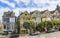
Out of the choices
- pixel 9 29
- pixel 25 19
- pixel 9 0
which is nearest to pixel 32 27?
pixel 25 19

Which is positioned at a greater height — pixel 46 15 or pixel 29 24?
pixel 46 15

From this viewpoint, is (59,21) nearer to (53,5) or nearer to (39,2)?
(53,5)

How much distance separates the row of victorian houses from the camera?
5.63 ft

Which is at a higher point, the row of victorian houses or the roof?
the roof

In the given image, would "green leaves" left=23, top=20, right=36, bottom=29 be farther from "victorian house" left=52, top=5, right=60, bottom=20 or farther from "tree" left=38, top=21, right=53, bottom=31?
"victorian house" left=52, top=5, right=60, bottom=20

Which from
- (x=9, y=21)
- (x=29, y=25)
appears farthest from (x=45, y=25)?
(x=9, y=21)

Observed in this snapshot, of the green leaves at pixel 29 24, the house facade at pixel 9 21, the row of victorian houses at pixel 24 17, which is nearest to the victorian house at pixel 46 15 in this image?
the row of victorian houses at pixel 24 17

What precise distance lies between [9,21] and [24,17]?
182mm

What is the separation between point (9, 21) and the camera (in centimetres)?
173

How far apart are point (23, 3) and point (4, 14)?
0.85ft

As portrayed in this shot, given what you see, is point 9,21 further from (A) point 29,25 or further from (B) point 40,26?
(B) point 40,26

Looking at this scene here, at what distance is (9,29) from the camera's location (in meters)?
1.72

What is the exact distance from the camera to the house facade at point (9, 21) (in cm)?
171

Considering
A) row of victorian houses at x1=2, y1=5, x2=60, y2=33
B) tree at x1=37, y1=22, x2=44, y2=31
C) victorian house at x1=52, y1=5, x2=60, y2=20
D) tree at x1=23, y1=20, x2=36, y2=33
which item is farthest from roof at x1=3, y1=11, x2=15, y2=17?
victorian house at x1=52, y1=5, x2=60, y2=20
